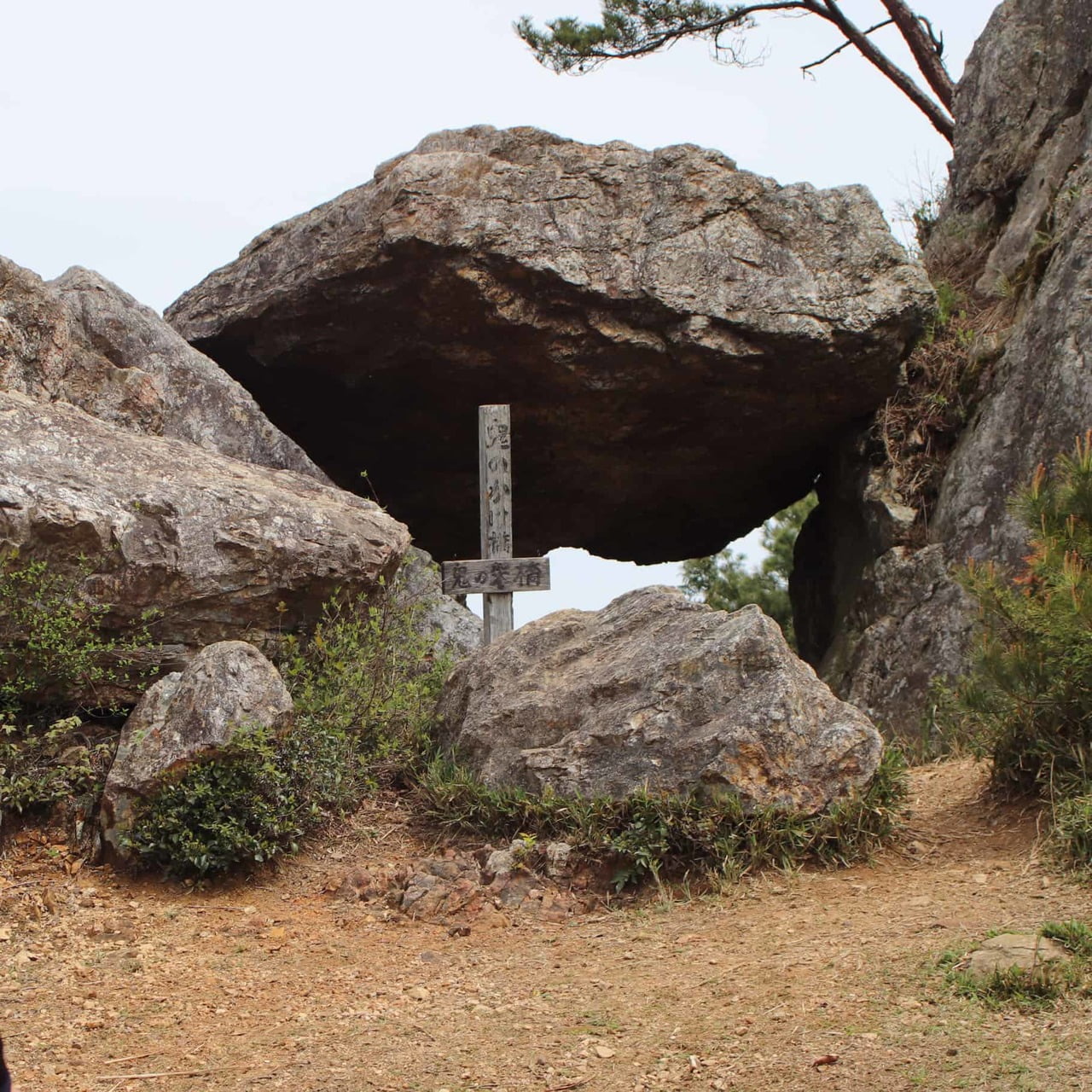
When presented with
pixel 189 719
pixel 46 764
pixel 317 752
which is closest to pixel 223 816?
pixel 189 719

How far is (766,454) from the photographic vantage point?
11000 mm

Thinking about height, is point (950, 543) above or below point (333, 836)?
above

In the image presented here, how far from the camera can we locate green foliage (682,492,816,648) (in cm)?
1605

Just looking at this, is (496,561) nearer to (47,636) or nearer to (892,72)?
(47,636)

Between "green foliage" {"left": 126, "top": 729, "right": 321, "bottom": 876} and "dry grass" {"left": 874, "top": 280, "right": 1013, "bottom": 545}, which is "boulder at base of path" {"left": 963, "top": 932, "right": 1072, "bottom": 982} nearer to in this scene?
"green foliage" {"left": 126, "top": 729, "right": 321, "bottom": 876}

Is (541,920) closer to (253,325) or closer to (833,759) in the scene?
(833,759)

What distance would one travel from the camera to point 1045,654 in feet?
19.8

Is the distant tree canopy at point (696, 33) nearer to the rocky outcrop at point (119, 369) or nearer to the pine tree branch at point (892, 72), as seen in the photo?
the pine tree branch at point (892, 72)

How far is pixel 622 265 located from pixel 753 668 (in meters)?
4.23

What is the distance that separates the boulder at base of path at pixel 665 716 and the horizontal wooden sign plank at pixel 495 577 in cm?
160

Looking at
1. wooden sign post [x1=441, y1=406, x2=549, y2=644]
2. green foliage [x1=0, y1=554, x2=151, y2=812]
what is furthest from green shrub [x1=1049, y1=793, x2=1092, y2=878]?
green foliage [x1=0, y1=554, x2=151, y2=812]

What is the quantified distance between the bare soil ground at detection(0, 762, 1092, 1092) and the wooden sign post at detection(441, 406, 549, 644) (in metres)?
2.54

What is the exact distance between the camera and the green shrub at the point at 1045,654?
580 cm

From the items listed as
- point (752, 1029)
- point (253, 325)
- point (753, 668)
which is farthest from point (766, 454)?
point (752, 1029)
